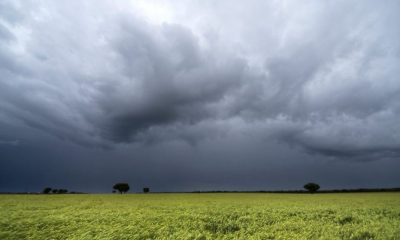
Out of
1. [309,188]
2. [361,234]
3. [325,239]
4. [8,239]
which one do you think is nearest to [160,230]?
[8,239]

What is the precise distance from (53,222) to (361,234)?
1402 cm

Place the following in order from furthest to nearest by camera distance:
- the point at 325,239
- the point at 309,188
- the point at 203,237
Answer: the point at 309,188
the point at 203,237
the point at 325,239

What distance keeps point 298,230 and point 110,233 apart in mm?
7882

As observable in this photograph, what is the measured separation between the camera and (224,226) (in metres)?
11.7

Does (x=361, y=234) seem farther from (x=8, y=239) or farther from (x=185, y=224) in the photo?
(x=8, y=239)

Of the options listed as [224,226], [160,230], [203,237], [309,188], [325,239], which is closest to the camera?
[325,239]

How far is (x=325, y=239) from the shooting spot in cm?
874

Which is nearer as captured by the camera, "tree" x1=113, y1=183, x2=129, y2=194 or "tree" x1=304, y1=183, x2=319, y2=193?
"tree" x1=304, y1=183, x2=319, y2=193

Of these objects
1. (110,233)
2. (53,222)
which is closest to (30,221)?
(53,222)

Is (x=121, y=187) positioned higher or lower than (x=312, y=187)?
higher

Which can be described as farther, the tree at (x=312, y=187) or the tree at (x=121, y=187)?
the tree at (x=121, y=187)

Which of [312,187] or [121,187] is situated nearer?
[312,187]

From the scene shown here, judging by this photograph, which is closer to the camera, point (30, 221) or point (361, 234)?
point (361, 234)

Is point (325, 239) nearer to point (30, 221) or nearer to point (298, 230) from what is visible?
point (298, 230)
